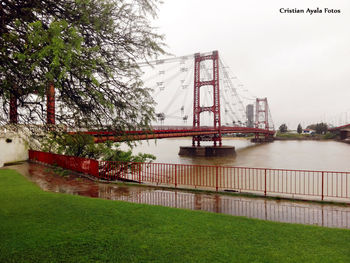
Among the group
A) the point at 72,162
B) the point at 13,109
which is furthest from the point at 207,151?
the point at 13,109

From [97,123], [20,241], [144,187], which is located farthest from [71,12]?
[144,187]

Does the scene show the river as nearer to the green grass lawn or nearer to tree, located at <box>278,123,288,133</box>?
the green grass lawn

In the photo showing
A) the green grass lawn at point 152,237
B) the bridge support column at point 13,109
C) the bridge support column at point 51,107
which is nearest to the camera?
the green grass lawn at point 152,237

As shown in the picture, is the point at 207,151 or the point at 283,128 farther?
the point at 283,128

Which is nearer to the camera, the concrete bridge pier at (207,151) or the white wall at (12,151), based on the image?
the white wall at (12,151)

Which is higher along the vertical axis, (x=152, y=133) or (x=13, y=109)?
(x=13, y=109)

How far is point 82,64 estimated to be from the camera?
4.12m

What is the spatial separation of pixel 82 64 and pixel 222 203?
5598 mm

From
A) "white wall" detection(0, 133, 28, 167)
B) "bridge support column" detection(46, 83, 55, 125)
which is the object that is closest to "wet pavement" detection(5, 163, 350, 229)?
"bridge support column" detection(46, 83, 55, 125)

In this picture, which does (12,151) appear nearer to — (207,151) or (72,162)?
(72,162)

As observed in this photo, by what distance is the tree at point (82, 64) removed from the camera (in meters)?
4.10

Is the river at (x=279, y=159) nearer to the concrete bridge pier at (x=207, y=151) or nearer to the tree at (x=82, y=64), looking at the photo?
the concrete bridge pier at (x=207, y=151)

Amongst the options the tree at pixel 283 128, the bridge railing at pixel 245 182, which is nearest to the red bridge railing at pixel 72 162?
the bridge railing at pixel 245 182

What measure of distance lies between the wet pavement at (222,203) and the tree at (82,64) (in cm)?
326
